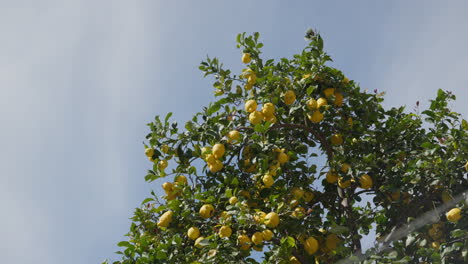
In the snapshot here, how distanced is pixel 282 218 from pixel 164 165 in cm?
125

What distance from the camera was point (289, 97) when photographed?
460 cm

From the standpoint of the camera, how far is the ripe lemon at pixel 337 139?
4.68m

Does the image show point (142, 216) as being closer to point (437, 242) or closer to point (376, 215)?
point (376, 215)

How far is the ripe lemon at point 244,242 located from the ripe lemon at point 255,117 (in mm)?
1055

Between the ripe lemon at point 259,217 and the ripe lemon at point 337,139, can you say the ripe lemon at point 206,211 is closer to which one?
the ripe lemon at point 259,217

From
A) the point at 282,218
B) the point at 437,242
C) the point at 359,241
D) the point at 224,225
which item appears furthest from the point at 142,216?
the point at 437,242

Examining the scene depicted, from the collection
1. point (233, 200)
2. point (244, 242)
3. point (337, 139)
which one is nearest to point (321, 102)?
point (337, 139)

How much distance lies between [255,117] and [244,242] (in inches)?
44.7

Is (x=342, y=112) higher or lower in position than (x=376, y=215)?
higher

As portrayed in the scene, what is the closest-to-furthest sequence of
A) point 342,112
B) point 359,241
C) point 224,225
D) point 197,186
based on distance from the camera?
point 224,225 < point 359,241 < point 197,186 < point 342,112

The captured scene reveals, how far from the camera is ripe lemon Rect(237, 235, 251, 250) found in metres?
3.76

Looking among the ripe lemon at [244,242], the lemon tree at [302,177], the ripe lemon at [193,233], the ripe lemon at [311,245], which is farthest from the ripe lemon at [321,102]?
the ripe lemon at [193,233]

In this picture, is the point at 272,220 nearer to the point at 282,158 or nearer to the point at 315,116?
the point at 282,158

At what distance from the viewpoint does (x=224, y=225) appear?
382 centimetres
